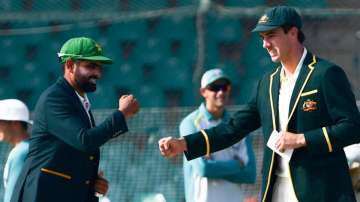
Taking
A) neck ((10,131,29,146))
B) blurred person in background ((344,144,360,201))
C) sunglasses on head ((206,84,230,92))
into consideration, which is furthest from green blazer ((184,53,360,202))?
sunglasses on head ((206,84,230,92))

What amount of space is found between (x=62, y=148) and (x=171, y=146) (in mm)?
675

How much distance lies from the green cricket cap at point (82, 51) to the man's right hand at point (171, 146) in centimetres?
68

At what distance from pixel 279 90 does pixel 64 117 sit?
1.19m

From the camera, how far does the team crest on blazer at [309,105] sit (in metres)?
5.86

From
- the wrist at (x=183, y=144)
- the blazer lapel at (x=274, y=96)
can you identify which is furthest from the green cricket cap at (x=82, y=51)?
the blazer lapel at (x=274, y=96)

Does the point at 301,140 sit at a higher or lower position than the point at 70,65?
lower

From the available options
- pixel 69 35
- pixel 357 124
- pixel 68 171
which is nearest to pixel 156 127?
pixel 69 35

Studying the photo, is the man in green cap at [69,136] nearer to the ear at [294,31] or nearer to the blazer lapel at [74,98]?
the blazer lapel at [74,98]

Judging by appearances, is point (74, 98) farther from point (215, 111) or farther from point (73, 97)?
point (215, 111)

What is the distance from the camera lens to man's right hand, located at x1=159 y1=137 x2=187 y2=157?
6.06m

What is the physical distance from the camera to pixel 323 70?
5879 millimetres

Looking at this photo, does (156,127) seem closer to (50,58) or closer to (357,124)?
(50,58)

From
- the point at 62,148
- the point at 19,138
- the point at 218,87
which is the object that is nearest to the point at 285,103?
the point at 62,148

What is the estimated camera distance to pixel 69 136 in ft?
20.9
